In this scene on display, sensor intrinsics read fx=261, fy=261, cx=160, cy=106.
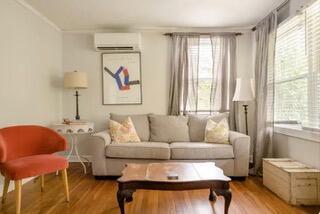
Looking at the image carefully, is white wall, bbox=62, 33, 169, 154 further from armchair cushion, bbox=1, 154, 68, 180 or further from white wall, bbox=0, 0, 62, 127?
armchair cushion, bbox=1, 154, 68, 180

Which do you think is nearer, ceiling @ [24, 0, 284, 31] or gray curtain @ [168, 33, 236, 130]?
ceiling @ [24, 0, 284, 31]

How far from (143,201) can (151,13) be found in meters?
2.61

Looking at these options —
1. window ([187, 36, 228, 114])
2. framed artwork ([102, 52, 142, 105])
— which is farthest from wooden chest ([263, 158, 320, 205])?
framed artwork ([102, 52, 142, 105])

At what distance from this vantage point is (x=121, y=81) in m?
4.54

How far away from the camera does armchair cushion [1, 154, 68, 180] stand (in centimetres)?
237

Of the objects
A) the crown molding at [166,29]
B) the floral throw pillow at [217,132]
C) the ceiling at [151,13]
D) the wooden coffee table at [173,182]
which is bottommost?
the wooden coffee table at [173,182]


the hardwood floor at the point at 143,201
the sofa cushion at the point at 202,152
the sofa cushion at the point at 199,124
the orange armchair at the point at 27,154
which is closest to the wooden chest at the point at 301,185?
the hardwood floor at the point at 143,201

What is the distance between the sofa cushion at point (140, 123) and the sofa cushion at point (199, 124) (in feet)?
2.28

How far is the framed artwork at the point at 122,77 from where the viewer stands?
454 centimetres

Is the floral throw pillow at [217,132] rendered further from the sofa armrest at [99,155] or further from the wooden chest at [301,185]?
the sofa armrest at [99,155]

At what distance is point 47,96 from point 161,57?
1982 mm

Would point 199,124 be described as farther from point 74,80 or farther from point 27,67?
point 27,67

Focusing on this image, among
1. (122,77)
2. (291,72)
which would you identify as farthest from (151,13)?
(291,72)

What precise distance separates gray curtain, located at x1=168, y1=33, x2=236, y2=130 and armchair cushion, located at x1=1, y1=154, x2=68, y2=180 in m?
2.25
